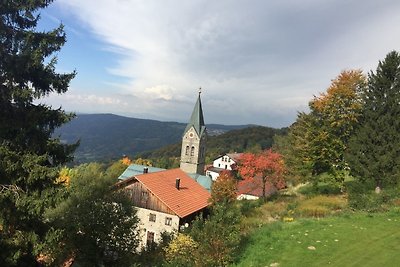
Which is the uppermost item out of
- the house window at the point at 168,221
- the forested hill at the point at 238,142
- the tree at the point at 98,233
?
the forested hill at the point at 238,142

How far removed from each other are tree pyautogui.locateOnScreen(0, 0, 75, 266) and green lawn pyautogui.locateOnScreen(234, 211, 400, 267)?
8.81 meters

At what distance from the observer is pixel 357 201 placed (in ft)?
74.8

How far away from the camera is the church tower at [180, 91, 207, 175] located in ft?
203

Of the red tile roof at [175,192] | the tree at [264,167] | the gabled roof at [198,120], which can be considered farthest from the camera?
the gabled roof at [198,120]

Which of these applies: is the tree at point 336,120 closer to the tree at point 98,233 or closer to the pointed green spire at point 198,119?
the tree at point 98,233

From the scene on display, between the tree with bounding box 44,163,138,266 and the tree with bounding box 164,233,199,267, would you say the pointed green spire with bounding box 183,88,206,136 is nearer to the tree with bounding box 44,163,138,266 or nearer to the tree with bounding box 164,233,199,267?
the tree with bounding box 44,163,138,266

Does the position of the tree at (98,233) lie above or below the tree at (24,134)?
below

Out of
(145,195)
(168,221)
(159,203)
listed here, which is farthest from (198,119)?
(168,221)

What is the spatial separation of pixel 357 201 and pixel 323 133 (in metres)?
8.98

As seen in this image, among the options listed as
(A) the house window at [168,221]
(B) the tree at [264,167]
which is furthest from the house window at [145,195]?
(B) the tree at [264,167]

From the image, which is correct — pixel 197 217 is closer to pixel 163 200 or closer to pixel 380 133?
pixel 163 200

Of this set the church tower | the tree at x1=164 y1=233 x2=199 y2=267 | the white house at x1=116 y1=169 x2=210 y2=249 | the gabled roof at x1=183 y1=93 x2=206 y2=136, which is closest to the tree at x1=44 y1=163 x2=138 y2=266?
the tree at x1=164 y1=233 x2=199 y2=267

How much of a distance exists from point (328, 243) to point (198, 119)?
1904 inches

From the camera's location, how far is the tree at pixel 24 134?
12.4 m
